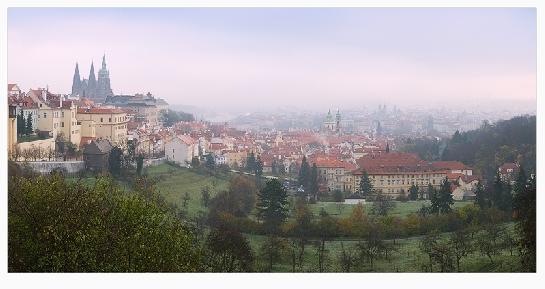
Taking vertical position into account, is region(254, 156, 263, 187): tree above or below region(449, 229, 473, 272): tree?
above

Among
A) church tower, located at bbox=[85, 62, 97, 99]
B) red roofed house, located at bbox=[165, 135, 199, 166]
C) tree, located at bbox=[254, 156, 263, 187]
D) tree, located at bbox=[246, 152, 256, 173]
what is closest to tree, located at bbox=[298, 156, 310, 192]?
tree, located at bbox=[254, 156, 263, 187]

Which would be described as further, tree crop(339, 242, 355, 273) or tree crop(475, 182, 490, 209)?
tree crop(475, 182, 490, 209)

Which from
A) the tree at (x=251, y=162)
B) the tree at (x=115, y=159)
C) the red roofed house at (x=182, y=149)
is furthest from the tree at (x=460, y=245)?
the tree at (x=115, y=159)

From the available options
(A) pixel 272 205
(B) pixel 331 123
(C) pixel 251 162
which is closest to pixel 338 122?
(B) pixel 331 123

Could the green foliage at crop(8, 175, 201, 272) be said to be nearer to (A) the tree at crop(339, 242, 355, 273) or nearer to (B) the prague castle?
(B) the prague castle

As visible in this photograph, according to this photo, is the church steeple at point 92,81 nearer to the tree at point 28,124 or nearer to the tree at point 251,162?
the tree at point 28,124
